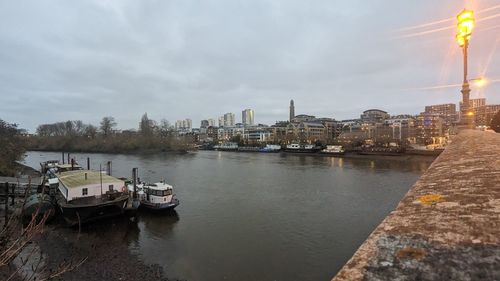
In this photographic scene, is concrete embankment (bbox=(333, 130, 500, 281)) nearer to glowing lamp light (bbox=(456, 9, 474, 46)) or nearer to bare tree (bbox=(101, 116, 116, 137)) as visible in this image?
glowing lamp light (bbox=(456, 9, 474, 46))

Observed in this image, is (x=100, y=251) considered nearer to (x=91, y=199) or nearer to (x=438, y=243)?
(x=91, y=199)

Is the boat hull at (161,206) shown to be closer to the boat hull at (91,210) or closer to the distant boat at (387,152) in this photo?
the boat hull at (91,210)

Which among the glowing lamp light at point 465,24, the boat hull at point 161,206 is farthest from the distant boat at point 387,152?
the glowing lamp light at point 465,24

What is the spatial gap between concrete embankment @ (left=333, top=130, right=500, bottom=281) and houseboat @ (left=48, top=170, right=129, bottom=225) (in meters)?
26.6

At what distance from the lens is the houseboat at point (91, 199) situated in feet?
81.4

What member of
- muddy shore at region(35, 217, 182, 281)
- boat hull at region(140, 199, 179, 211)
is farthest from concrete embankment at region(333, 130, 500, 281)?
boat hull at region(140, 199, 179, 211)

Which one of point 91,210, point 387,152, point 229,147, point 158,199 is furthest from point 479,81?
point 229,147

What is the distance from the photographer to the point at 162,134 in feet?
491

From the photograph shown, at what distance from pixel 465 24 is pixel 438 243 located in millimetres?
12131

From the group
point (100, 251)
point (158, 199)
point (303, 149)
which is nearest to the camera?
point (100, 251)

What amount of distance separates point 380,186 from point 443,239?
43.1m

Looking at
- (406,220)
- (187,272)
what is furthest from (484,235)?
(187,272)

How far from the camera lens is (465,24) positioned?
423 inches

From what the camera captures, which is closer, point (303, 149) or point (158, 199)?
point (158, 199)
